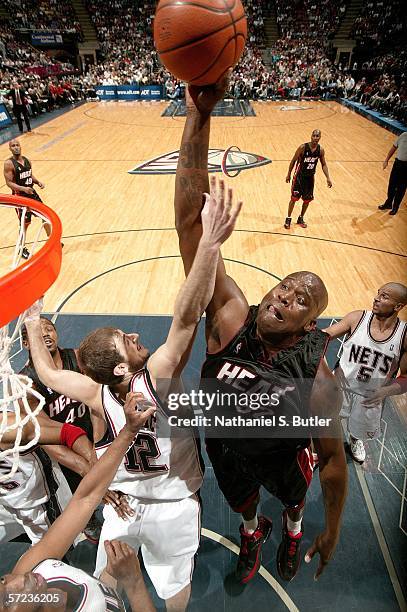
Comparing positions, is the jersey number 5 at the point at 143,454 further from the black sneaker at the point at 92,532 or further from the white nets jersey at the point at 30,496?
the black sneaker at the point at 92,532

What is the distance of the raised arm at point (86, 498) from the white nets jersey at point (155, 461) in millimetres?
357

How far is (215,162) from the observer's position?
10078 mm

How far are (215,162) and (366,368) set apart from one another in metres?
8.10

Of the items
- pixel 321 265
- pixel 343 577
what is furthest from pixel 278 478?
pixel 321 265

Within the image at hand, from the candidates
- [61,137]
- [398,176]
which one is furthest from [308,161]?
[61,137]

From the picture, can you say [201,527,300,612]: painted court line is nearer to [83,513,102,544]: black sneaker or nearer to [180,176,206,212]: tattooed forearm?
[83,513,102,544]: black sneaker

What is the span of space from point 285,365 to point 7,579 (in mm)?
1395

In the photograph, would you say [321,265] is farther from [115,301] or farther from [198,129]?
[198,129]

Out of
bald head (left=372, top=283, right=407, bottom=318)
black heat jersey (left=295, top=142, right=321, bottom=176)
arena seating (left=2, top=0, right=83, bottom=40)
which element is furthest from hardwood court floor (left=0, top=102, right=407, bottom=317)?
arena seating (left=2, top=0, right=83, bottom=40)

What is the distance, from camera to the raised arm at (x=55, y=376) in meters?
2.11

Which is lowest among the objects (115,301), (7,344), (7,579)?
(115,301)

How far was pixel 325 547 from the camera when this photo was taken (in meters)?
2.25

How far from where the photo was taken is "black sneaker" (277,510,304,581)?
8.42 feet

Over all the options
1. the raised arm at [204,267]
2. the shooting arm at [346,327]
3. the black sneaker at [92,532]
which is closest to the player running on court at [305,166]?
the shooting arm at [346,327]
